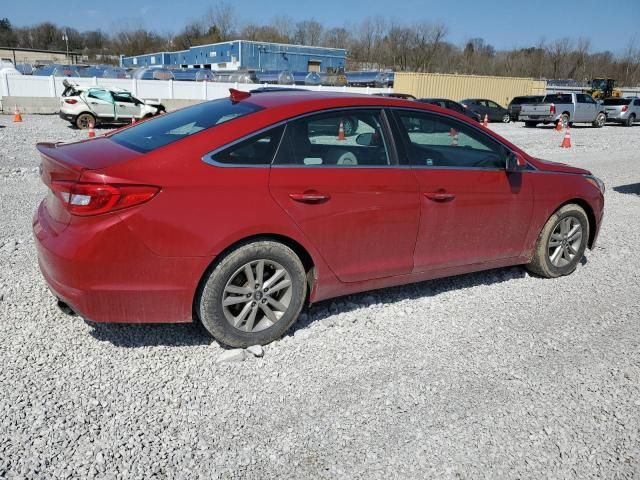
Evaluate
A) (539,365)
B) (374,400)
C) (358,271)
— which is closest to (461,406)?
(374,400)

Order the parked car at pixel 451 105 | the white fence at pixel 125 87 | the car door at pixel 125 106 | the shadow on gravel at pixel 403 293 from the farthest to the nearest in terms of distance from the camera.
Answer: the white fence at pixel 125 87, the parked car at pixel 451 105, the car door at pixel 125 106, the shadow on gravel at pixel 403 293

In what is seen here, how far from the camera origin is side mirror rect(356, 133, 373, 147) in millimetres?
3938

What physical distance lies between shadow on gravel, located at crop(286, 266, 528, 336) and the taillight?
1.45 m

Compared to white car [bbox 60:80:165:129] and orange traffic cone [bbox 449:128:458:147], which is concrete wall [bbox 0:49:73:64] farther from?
orange traffic cone [bbox 449:128:458:147]

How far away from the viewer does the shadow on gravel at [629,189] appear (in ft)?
32.8

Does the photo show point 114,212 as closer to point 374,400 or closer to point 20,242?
point 374,400

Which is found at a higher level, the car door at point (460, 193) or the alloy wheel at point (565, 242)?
the car door at point (460, 193)

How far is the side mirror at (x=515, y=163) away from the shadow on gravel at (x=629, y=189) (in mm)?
6577

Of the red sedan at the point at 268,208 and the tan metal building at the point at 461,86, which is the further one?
the tan metal building at the point at 461,86

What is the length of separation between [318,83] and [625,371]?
44.1 m

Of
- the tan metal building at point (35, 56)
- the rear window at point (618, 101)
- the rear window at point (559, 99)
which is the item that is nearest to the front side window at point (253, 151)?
the rear window at point (559, 99)

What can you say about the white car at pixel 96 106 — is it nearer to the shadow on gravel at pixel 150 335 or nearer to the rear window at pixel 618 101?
the shadow on gravel at pixel 150 335

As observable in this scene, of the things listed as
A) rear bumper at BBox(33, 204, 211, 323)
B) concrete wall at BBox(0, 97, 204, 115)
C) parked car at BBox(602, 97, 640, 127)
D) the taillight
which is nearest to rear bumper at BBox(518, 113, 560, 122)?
parked car at BBox(602, 97, 640, 127)

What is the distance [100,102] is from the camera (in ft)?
66.6
